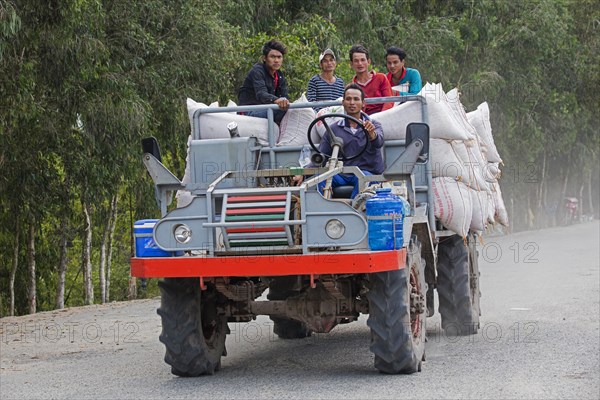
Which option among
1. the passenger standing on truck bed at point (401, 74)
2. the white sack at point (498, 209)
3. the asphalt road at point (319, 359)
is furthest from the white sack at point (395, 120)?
the white sack at point (498, 209)

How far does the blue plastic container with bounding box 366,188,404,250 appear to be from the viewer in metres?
9.12

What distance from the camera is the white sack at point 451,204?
11578 mm

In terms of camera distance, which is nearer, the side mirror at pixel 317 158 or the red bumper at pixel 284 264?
the red bumper at pixel 284 264

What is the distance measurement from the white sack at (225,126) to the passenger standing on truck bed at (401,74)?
216cm

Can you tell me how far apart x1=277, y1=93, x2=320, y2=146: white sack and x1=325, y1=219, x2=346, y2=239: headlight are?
5.70 feet

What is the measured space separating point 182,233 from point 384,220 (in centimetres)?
162

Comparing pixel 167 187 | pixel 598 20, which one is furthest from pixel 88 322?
pixel 598 20

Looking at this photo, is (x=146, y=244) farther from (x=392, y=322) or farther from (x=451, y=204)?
(x=451, y=204)

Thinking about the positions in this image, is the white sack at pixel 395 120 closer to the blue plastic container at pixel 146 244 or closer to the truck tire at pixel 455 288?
the truck tire at pixel 455 288

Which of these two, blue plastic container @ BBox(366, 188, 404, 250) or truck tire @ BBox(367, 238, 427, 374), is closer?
blue plastic container @ BBox(366, 188, 404, 250)

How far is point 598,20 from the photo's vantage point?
44.6m

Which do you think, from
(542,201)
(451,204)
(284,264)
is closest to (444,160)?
(451,204)

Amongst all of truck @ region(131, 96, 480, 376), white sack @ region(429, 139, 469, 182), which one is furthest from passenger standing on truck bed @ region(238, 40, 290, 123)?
white sack @ region(429, 139, 469, 182)

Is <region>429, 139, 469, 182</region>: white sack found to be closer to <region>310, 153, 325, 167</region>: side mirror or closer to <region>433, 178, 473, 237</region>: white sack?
<region>433, 178, 473, 237</region>: white sack
